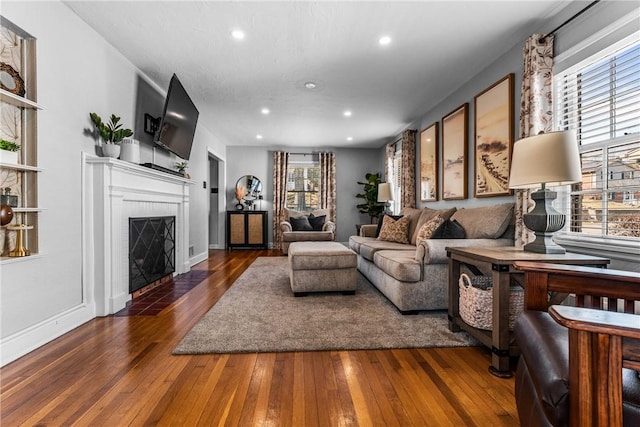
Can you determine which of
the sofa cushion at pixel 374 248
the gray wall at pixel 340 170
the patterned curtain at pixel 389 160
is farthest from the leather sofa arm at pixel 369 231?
the gray wall at pixel 340 170

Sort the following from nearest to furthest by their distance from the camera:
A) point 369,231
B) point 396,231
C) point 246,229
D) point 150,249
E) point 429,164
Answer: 1. point 150,249
2. point 396,231
3. point 429,164
4. point 369,231
5. point 246,229

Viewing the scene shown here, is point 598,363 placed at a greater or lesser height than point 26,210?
lesser

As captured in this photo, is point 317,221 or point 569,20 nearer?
point 569,20

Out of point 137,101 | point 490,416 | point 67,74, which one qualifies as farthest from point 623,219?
point 137,101

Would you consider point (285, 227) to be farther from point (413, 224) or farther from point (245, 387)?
point (245, 387)

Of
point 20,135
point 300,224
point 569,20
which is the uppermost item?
point 569,20

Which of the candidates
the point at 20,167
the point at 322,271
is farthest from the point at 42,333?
the point at 322,271

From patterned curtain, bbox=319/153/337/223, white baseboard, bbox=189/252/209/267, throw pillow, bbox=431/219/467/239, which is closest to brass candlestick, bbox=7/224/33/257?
white baseboard, bbox=189/252/209/267

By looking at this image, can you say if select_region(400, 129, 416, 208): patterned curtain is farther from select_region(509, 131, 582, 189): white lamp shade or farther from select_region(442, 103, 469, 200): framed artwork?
select_region(509, 131, 582, 189): white lamp shade

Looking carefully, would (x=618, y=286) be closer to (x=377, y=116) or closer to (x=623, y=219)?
(x=623, y=219)

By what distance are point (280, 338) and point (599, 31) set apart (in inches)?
117

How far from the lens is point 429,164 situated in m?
4.64

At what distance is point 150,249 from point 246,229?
140 inches

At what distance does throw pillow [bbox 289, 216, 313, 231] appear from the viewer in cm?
650
